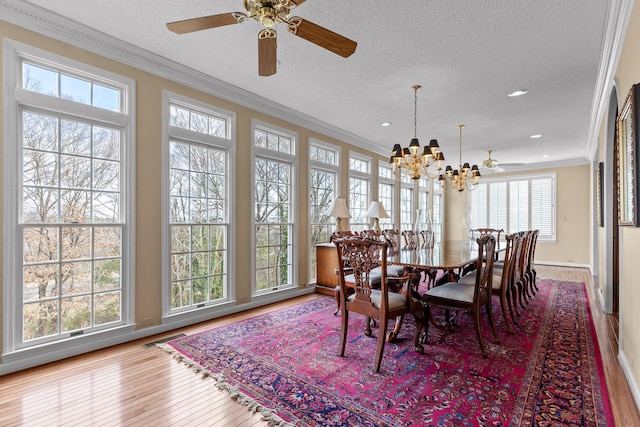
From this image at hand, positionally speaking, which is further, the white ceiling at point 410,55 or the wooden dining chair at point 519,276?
the wooden dining chair at point 519,276

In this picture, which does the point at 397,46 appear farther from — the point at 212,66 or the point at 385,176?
the point at 385,176

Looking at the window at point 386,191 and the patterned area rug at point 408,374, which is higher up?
the window at point 386,191

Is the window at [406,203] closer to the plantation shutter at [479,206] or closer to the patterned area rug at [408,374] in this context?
→ the plantation shutter at [479,206]

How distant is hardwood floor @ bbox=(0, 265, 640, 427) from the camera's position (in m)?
1.96

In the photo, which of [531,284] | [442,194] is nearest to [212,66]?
[531,284]

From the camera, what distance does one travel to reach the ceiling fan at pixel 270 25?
71.9 inches

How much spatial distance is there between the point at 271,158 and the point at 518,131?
4451mm

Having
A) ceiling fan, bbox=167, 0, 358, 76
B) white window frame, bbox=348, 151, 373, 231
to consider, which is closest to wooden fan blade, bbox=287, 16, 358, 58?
ceiling fan, bbox=167, 0, 358, 76

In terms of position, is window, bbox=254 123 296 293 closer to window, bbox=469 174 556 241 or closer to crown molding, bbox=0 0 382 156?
crown molding, bbox=0 0 382 156

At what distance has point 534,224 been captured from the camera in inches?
347

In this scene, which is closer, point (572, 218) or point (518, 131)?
point (518, 131)

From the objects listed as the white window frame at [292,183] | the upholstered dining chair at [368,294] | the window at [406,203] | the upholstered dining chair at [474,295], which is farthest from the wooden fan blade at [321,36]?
the window at [406,203]

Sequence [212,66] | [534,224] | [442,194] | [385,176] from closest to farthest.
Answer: [212,66] < [385,176] < [534,224] < [442,194]

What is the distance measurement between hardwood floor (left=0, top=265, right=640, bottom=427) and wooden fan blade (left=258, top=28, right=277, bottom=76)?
2290 millimetres
